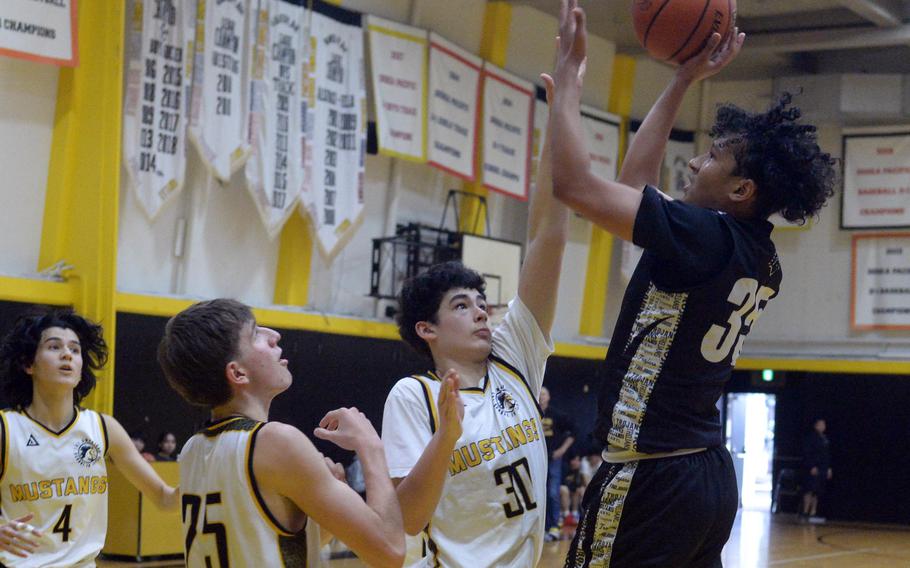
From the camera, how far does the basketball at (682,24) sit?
306cm

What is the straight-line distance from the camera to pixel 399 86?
12.1 meters

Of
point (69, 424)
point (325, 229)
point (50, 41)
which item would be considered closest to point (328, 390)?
point (325, 229)

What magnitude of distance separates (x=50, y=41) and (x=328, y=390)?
14.6 feet

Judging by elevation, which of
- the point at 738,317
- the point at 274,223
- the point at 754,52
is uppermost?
the point at 754,52

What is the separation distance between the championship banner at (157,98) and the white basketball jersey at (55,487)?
5662mm

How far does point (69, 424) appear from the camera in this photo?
4359 millimetres

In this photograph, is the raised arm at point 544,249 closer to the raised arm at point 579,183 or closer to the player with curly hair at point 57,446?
the raised arm at point 579,183

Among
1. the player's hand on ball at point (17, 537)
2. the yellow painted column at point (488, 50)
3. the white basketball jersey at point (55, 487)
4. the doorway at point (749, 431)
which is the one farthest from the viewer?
the doorway at point (749, 431)

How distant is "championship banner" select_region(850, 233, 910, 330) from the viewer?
16016mm

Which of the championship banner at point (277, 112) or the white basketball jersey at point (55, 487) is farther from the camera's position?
the championship banner at point (277, 112)

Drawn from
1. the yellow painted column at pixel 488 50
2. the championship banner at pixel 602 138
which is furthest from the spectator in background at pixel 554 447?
the championship banner at pixel 602 138

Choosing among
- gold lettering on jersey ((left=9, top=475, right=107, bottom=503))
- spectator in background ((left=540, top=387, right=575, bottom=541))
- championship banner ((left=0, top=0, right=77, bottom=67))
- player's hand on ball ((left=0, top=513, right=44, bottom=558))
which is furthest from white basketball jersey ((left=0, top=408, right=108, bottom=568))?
spectator in background ((left=540, top=387, right=575, bottom=541))

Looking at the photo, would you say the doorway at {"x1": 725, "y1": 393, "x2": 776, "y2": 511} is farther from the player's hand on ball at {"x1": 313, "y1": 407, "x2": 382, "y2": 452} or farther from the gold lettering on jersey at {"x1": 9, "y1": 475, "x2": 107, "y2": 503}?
the player's hand on ball at {"x1": 313, "y1": 407, "x2": 382, "y2": 452}

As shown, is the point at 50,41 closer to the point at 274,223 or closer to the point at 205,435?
the point at 274,223
